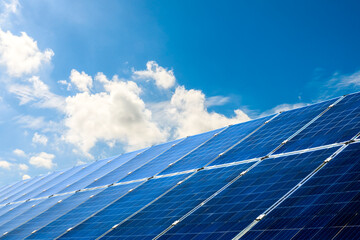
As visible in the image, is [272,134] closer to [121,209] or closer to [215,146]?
[215,146]

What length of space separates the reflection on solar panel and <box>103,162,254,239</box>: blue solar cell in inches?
2.8

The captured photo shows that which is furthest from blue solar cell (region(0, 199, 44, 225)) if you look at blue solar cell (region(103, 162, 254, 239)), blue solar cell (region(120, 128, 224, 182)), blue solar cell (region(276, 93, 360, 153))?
blue solar cell (region(276, 93, 360, 153))

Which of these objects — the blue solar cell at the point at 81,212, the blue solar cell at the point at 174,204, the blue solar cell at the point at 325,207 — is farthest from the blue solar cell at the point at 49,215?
the blue solar cell at the point at 325,207

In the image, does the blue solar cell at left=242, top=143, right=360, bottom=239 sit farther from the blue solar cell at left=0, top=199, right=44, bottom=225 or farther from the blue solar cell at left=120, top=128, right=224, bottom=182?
Result: the blue solar cell at left=0, top=199, right=44, bottom=225

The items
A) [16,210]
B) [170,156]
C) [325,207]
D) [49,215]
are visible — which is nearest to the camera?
[325,207]

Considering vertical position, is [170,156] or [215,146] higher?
[170,156]

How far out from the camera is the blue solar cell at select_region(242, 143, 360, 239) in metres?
10.0

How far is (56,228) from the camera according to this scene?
2256 centimetres

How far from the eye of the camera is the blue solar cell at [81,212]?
22.1 meters

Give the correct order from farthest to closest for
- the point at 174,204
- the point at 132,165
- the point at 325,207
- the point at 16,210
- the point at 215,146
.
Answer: the point at 16,210
the point at 132,165
the point at 215,146
the point at 174,204
the point at 325,207

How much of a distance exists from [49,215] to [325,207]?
21077 mm

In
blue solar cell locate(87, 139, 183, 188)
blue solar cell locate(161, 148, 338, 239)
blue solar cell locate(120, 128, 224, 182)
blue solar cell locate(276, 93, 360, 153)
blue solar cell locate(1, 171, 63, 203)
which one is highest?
blue solar cell locate(1, 171, 63, 203)

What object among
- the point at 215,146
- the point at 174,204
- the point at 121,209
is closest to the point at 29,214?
the point at 121,209

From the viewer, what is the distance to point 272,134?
21.6m
